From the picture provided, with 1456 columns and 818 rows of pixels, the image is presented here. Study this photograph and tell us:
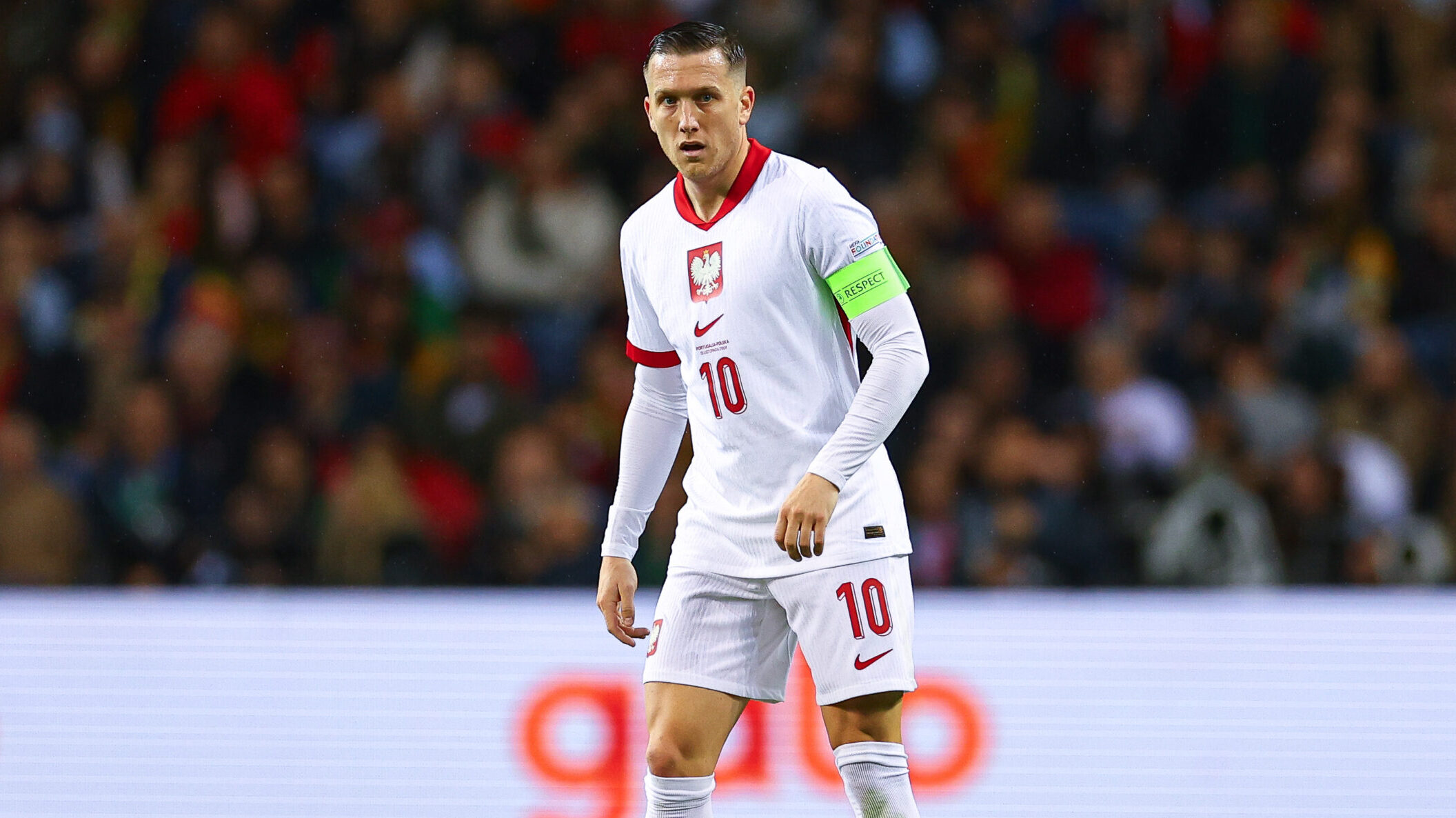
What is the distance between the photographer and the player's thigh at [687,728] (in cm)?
338

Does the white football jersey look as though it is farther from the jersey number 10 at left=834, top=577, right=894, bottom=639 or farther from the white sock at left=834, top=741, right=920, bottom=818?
the white sock at left=834, top=741, right=920, bottom=818

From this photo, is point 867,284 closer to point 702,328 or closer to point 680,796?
point 702,328

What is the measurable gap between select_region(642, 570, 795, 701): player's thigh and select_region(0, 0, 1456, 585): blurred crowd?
9.78 feet

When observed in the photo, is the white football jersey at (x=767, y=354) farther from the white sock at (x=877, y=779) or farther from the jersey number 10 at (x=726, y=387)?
the white sock at (x=877, y=779)

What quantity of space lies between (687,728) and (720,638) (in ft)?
0.63

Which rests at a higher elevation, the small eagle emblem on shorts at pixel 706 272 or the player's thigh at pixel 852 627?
the small eagle emblem on shorts at pixel 706 272

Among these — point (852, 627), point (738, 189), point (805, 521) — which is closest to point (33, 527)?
point (738, 189)

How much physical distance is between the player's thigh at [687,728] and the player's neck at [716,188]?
96cm

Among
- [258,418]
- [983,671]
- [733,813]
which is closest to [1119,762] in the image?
[983,671]

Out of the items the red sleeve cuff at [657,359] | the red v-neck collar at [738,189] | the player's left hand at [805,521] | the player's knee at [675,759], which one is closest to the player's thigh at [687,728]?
the player's knee at [675,759]

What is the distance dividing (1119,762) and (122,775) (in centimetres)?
340

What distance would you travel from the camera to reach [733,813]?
5625 mm

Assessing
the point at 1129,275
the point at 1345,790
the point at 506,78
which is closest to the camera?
the point at 1345,790

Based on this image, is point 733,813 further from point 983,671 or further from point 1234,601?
point 1234,601
